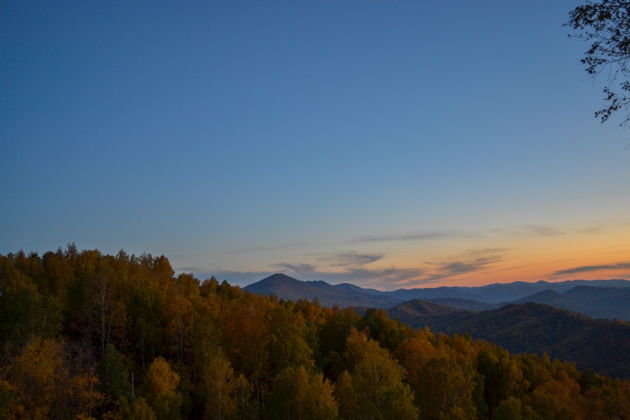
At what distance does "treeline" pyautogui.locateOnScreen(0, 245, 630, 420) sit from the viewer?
46094mm

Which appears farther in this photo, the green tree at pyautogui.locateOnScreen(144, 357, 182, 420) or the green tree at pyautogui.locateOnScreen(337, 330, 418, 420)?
the green tree at pyautogui.locateOnScreen(144, 357, 182, 420)

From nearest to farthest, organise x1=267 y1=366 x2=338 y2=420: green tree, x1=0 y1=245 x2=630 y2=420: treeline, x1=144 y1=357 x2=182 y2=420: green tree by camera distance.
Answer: x1=0 y1=245 x2=630 y2=420: treeline
x1=267 y1=366 x2=338 y2=420: green tree
x1=144 y1=357 x2=182 y2=420: green tree

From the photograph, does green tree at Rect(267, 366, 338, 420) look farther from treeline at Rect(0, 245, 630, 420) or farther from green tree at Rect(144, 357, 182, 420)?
green tree at Rect(144, 357, 182, 420)

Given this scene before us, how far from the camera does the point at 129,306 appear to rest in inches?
3002

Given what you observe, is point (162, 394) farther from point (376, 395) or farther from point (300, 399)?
point (376, 395)

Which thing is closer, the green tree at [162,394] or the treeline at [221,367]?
the treeline at [221,367]

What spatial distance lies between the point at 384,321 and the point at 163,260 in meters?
65.1

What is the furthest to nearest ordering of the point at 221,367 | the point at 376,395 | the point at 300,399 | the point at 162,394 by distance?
the point at 221,367, the point at 162,394, the point at 300,399, the point at 376,395

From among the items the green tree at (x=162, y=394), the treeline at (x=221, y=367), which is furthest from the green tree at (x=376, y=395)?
the green tree at (x=162, y=394)

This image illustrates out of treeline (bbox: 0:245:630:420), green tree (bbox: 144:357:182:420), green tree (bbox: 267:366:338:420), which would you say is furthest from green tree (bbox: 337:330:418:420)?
green tree (bbox: 144:357:182:420)

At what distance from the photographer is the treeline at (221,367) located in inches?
1815

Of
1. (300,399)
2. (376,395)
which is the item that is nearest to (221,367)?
(300,399)

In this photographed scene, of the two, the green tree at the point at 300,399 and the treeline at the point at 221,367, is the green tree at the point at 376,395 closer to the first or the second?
the treeline at the point at 221,367

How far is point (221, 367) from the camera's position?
182ft
